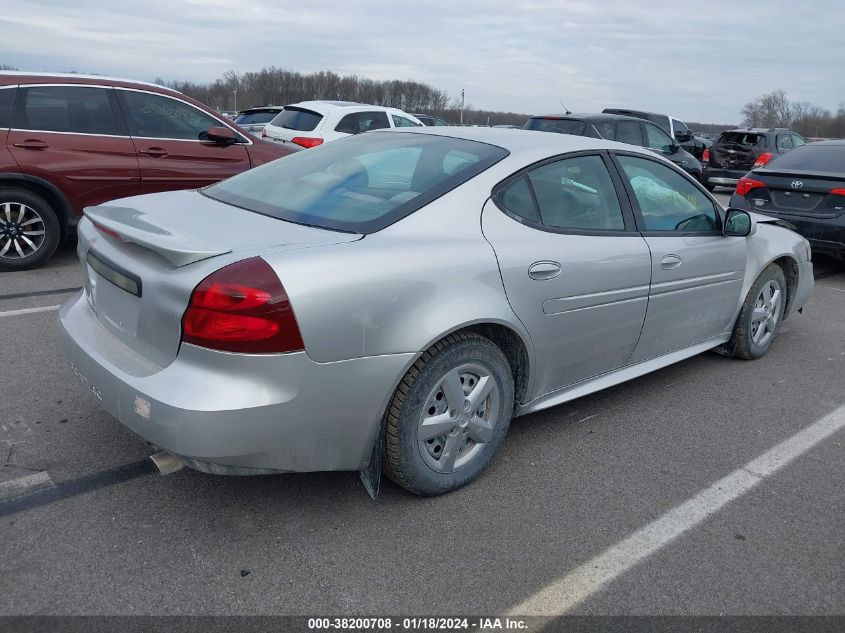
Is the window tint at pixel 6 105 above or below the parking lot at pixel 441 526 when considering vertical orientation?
above

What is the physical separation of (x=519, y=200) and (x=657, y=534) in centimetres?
150

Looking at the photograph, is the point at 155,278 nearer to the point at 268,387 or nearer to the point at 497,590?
the point at 268,387

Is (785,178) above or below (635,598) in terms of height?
above

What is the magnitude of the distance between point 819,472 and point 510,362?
1563mm

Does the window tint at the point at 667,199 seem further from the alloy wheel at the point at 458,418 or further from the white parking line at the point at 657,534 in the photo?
the alloy wheel at the point at 458,418

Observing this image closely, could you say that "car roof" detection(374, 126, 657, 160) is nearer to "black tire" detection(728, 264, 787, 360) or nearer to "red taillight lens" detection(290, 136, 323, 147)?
"black tire" detection(728, 264, 787, 360)

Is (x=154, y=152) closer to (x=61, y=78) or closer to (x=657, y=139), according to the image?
(x=61, y=78)

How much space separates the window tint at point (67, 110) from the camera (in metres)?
6.38

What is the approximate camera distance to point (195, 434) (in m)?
2.42

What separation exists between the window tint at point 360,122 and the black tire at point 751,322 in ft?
23.0

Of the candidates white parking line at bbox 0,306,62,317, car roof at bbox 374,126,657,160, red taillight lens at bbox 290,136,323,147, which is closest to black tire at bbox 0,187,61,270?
white parking line at bbox 0,306,62,317

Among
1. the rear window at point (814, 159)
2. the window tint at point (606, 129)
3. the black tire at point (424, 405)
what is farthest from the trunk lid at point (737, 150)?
the black tire at point (424, 405)

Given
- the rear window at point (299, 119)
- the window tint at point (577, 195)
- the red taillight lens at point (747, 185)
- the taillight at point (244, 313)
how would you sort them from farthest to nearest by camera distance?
the rear window at point (299, 119), the red taillight lens at point (747, 185), the window tint at point (577, 195), the taillight at point (244, 313)

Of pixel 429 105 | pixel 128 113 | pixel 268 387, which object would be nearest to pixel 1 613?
pixel 268 387
